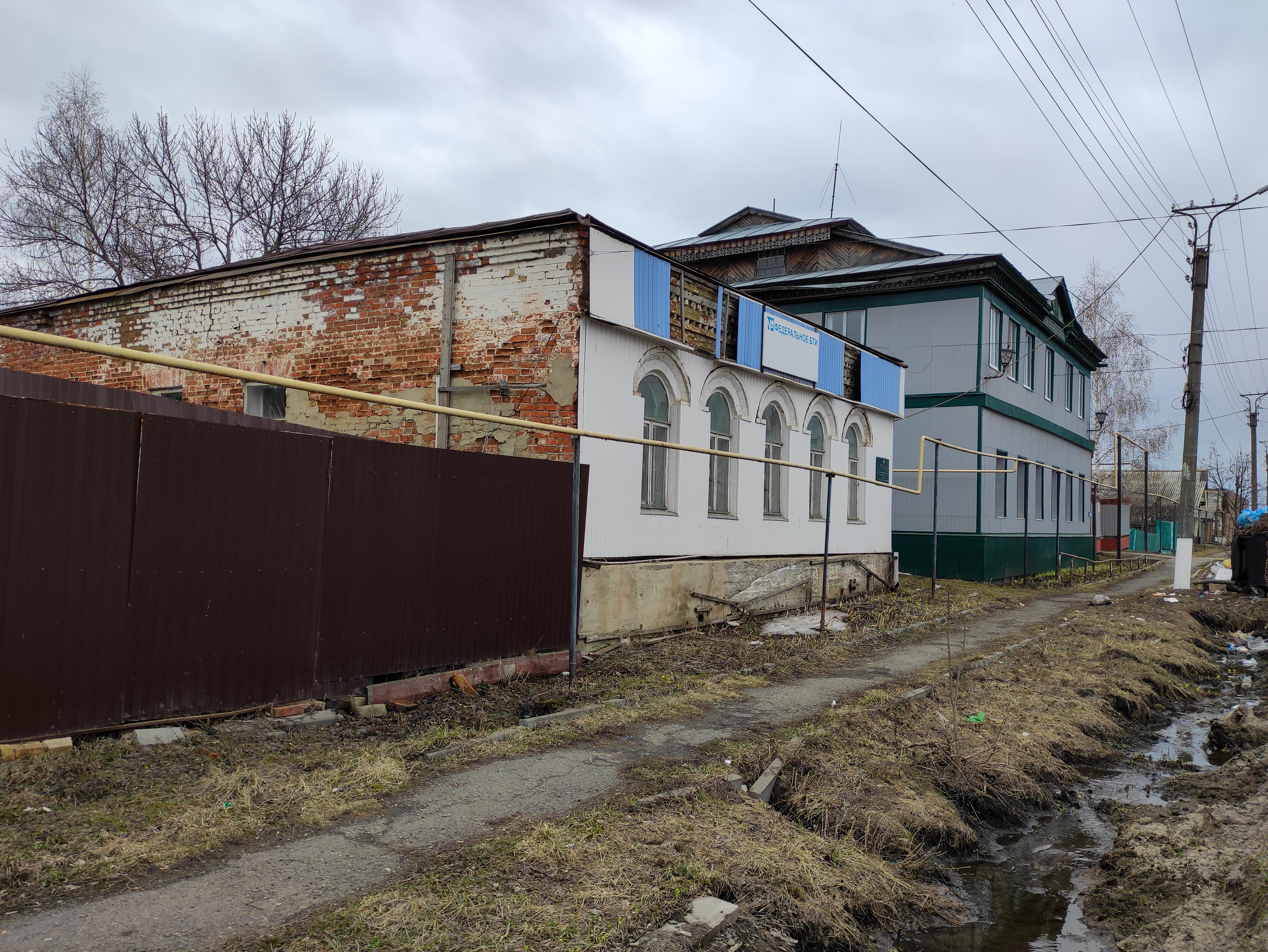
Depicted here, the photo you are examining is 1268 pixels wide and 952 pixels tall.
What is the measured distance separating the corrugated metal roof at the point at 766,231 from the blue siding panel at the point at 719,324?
1664 cm

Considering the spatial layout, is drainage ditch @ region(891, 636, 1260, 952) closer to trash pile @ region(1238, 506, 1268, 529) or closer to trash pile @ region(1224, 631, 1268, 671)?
trash pile @ region(1224, 631, 1268, 671)

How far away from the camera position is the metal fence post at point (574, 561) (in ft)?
26.6

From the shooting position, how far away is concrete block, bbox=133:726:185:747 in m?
5.38

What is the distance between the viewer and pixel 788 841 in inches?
181

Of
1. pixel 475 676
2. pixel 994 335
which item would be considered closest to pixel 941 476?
pixel 994 335

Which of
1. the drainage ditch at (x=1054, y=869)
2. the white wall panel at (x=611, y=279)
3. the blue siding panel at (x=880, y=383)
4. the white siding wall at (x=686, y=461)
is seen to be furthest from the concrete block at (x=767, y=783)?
the blue siding panel at (x=880, y=383)

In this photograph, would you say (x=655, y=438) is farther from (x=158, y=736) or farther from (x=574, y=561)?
(x=158, y=736)

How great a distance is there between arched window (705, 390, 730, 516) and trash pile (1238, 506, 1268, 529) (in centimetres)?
1367

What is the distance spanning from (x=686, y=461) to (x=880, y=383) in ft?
23.5

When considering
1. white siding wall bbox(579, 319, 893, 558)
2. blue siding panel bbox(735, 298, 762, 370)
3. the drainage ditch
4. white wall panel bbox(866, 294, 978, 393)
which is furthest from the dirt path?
white wall panel bbox(866, 294, 978, 393)

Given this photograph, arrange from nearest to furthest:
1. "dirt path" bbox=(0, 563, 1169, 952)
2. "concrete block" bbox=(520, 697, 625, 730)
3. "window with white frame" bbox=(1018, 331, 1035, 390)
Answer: "dirt path" bbox=(0, 563, 1169, 952) < "concrete block" bbox=(520, 697, 625, 730) < "window with white frame" bbox=(1018, 331, 1035, 390)

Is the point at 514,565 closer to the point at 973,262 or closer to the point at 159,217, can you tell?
the point at 973,262

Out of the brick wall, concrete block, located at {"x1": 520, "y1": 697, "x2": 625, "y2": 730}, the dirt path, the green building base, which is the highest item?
the brick wall

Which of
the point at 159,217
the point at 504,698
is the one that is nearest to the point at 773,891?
the point at 504,698
